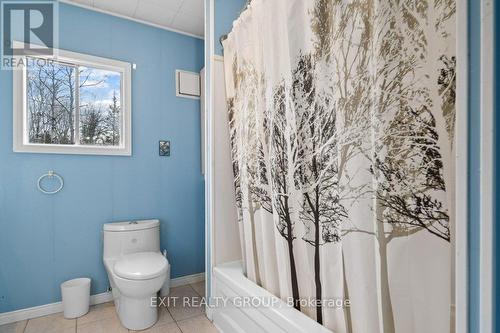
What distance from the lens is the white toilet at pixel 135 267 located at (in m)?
1.75

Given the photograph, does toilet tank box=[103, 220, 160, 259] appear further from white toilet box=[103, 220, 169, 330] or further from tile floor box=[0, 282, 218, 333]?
tile floor box=[0, 282, 218, 333]

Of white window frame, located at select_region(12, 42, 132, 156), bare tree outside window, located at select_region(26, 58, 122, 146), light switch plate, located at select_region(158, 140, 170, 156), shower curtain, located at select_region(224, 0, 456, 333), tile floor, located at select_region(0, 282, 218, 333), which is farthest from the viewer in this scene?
light switch plate, located at select_region(158, 140, 170, 156)

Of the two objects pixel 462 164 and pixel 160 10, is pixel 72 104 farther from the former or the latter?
pixel 462 164

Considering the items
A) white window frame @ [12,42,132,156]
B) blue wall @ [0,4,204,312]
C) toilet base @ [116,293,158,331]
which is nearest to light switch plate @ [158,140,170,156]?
blue wall @ [0,4,204,312]

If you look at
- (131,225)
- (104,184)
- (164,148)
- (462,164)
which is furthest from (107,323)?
(462,164)

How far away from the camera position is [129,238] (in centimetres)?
216

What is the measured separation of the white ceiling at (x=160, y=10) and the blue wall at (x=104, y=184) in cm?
7

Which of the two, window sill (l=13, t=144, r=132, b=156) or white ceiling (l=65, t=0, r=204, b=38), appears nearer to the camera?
window sill (l=13, t=144, r=132, b=156)

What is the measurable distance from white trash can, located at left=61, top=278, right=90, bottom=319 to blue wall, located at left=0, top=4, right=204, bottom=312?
0.56 ft

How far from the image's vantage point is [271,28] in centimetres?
134

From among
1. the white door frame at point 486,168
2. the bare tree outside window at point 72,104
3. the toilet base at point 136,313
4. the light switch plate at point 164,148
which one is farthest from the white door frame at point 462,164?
the bare tree outside window at point 72,104

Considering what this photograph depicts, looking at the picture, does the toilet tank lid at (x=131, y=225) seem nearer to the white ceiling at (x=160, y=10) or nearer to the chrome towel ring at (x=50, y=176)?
the chrome towel ring at (x=50, y=176)

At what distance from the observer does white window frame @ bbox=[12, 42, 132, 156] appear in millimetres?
1946

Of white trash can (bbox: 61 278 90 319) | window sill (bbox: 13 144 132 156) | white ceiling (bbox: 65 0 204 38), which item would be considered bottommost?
white trash can (bbox: 61 278 90 319)
